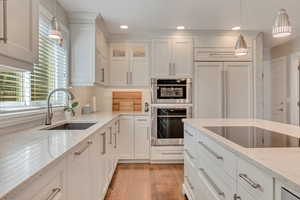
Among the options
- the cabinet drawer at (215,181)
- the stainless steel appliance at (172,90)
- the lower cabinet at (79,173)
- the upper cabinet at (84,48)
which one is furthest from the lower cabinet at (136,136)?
the lower cabinet at (79,173)

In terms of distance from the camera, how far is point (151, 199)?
111 inches

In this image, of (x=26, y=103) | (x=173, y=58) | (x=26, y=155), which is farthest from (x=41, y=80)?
(x=173, y=58)

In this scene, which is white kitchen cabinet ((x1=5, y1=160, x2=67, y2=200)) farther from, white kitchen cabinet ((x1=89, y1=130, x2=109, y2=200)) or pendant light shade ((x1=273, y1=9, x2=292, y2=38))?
pendant light shade ((x1=273, y1=9, x2=292, y2=38))

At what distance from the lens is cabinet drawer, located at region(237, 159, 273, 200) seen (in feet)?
3.20

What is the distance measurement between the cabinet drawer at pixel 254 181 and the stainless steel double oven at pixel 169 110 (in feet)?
10.1

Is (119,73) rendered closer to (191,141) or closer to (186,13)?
(186,13)

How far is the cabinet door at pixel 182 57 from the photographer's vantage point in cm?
441

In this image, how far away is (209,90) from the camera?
4445 mm

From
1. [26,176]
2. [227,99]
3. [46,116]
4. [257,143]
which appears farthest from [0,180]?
[227,99]

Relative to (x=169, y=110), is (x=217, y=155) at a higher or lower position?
lower

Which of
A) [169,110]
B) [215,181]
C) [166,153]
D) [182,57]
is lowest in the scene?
[166,153]

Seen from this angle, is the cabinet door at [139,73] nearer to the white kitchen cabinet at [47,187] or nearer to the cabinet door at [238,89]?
the cabinet door at [238,89]

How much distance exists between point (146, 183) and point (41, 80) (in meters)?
1.95

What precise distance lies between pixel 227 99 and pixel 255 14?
5.13 feet
